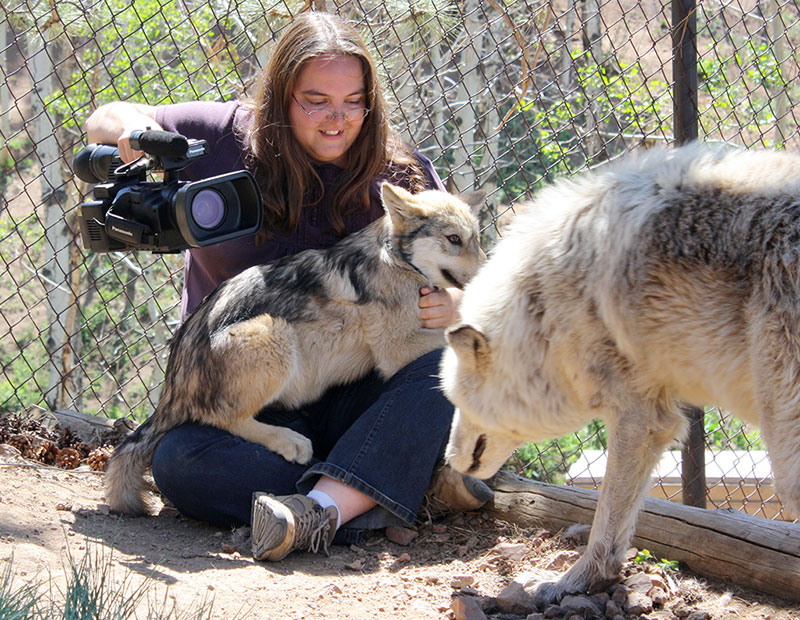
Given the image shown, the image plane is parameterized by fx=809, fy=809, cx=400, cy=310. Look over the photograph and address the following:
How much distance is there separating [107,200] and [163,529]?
1538 mm

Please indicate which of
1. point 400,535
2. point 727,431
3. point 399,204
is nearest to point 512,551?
point 400,535

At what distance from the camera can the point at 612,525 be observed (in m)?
2.92

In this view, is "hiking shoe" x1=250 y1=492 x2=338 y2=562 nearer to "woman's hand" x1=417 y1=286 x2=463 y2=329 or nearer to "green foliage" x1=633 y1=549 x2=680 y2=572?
"woman's hand" x1=417 y1=286 x2=463 y2=329

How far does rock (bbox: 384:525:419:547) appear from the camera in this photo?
3.76 metres

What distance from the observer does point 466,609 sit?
282 centimetres

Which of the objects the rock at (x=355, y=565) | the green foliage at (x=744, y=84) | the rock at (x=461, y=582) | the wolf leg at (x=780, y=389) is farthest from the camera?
the green foliage at (x=744, y=84)

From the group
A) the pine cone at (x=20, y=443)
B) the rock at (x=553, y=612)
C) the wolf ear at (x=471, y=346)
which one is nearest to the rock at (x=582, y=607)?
the rock at (x=553, y=612)

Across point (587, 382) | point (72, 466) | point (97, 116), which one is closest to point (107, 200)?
point (97, 116)

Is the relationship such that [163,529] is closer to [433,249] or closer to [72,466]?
[72,466]

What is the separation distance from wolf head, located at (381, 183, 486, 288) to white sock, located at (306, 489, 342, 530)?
124 cm

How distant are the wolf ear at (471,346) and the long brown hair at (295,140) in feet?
4.64

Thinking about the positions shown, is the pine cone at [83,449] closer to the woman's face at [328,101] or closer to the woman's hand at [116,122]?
the woman's hand at [116,122]

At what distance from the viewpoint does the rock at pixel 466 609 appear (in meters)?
2.81

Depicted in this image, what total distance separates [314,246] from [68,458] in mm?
1837
